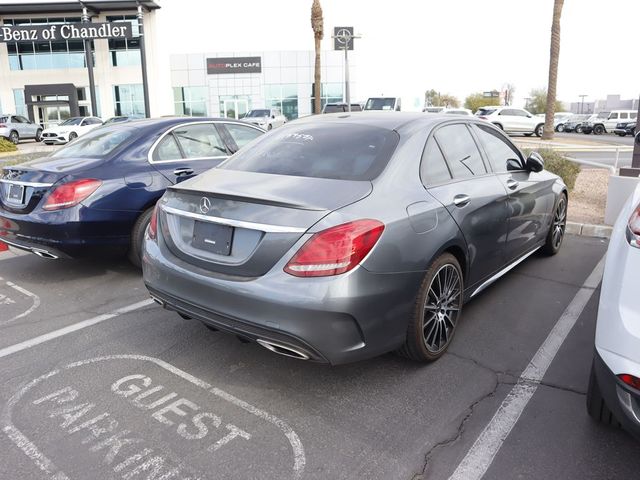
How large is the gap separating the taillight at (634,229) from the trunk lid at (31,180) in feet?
14.7

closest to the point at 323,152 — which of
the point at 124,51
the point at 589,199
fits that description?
the point at 589,199

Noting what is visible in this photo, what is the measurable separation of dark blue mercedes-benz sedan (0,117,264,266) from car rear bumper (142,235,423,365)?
2.20 m

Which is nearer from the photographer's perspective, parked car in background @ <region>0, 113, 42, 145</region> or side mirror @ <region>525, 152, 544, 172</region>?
side mirror @ <region>525, 152, 544, 172</region>

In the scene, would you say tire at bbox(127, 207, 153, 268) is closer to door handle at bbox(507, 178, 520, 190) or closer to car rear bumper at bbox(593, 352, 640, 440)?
door handle at bbox(507, 178, 520, 190)

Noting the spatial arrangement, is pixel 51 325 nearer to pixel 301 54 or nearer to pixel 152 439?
pixel 152 439

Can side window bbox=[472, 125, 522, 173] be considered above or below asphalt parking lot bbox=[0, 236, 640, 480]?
above

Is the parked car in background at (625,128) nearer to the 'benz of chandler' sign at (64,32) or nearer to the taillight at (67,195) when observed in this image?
the 'benz of chandler' sign at (64,32)

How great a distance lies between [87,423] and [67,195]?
259cm

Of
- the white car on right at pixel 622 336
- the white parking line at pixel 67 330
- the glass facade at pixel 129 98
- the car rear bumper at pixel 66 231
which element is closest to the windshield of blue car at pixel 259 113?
the glass facade at pixel 129 98

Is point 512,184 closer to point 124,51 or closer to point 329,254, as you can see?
point 329,254

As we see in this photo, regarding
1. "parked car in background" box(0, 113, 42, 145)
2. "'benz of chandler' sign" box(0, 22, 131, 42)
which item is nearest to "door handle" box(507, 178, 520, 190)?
"parked car in background" box(0, 113, 42, 145)

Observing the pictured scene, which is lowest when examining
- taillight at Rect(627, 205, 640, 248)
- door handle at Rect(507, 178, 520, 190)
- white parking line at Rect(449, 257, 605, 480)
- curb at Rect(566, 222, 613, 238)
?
white parking line at Rect(449, 257, 605, 480)

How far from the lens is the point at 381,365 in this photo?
3496 millimetres

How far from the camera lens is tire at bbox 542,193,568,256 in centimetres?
561
